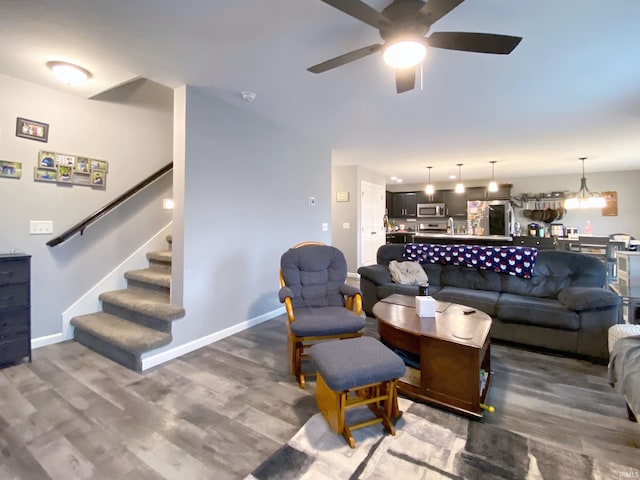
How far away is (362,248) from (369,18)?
5.38m

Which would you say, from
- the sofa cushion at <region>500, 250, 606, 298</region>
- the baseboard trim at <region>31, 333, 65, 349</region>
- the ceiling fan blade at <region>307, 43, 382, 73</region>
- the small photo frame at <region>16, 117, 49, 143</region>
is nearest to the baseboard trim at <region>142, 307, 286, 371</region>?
the baseboard trim at <region>31, 333, 65, 349</region>

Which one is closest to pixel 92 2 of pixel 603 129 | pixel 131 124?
pixel 131 124

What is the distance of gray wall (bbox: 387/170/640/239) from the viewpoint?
22.6ft

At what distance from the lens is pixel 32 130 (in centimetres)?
282

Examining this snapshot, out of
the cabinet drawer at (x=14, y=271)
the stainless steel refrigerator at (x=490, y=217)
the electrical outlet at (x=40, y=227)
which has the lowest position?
the cabinet drawer at (x=14, y=271)

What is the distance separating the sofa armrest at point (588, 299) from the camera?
8.59 ft

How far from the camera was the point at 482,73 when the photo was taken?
2.55 metres

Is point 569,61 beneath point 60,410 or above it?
above

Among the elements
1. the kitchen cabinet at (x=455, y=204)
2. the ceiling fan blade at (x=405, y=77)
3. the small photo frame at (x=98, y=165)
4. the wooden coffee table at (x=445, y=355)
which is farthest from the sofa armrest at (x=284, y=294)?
the kitchen cabinet at (x=455, y=204)

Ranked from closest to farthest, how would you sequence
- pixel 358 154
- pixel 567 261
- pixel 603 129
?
pixel 567 261 < pixel 603 129 < pixel 358 154

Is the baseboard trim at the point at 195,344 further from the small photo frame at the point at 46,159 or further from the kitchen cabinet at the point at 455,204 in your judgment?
the kitchen cabinet at the point at 455,204

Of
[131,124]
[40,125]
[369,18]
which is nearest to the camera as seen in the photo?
[369,18]

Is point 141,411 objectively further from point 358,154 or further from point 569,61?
point 358,154

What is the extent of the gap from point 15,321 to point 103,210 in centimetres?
120
